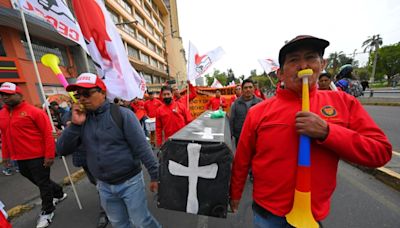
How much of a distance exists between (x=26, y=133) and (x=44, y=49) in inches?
470

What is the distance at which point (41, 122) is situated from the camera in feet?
8.20

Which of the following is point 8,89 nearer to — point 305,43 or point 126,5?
point 305,43

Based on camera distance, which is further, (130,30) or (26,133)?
(130,30)

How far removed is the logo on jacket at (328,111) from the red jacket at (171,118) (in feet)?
9.14

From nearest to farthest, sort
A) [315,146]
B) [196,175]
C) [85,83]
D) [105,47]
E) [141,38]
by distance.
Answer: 1. [315,146]
2. [196,175]
3. [85,83]
4. [105,47]
5. [141,38]

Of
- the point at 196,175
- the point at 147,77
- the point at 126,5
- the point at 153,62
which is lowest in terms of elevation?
the point at 196,175

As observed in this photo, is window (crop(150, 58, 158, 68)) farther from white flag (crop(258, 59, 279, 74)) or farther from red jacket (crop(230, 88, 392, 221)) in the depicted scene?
red jacket (crop(230, 88, 392, 221))

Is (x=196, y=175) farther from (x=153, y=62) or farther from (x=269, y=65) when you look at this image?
(x=153, y=62)

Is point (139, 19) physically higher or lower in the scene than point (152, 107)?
higher

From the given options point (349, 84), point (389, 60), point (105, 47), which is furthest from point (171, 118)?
point (389, 60)

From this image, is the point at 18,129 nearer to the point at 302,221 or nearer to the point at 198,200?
the point at 198,200

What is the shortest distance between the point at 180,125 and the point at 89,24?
2.22 metres

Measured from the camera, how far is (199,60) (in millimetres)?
4648

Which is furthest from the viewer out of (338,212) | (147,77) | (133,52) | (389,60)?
(389,60)
